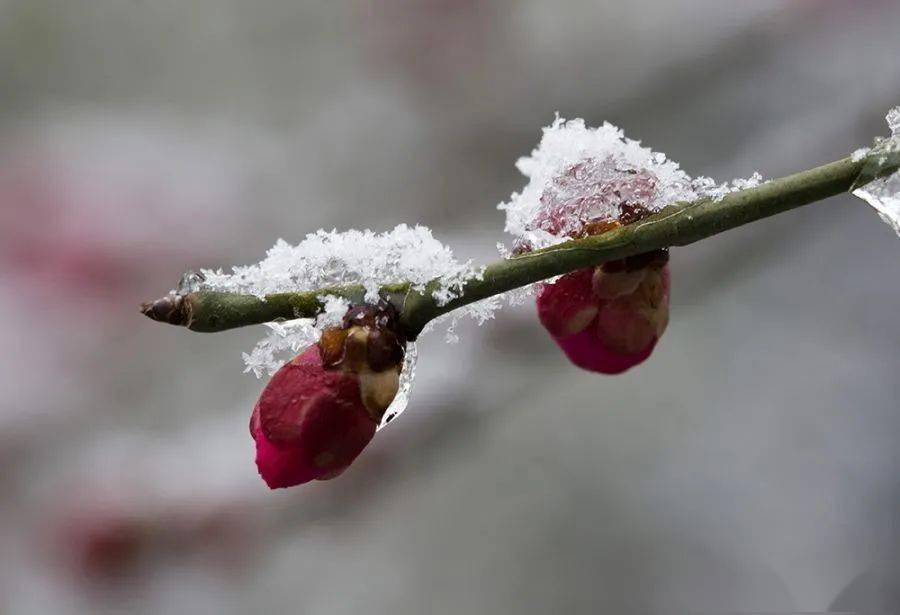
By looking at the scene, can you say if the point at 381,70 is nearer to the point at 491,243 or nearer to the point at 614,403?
the point at 491,243

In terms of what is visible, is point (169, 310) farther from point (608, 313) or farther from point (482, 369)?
point (482, 369)

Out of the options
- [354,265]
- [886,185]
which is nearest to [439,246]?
[354,265]

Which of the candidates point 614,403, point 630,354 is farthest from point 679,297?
point 630,354

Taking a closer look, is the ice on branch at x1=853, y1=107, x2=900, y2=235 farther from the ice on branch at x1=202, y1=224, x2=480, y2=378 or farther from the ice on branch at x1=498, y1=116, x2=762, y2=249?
the ice on branch at x1=202, y1=224, x2=480, y2=378

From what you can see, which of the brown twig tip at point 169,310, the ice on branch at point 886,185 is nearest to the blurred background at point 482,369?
the ice on branch at point 886,185

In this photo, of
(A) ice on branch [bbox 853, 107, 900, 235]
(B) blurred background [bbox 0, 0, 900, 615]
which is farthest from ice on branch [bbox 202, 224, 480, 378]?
(B) blurred background [bbox 0, 0, 900, 615]

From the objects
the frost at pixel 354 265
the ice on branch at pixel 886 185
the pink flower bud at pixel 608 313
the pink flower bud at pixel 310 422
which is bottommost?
the pink flower bud at pixel 310 422

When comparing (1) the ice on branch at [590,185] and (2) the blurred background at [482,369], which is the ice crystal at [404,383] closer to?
(1) the ice on branch at [590,185]
